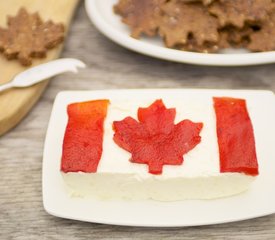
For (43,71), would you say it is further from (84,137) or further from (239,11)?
(239,11)

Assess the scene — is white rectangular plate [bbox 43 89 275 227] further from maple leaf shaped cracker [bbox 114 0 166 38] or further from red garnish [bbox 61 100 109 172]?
maple leaf shaped cracker [bbox 114 0 166 38]

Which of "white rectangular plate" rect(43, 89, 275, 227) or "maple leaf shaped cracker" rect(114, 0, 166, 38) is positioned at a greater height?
"maple leaf shaped cracker" rect(114, 0, 166, 38)

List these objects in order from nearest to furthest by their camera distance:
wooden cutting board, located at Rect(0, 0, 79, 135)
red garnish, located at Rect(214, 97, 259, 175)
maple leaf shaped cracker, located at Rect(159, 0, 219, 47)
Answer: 1. red garnish, located at Rect(214, 97, 259, 175)
2. wooden cutting board, located at Rect(0, 0, 79, 135)
3. maple leaf shaped cracker, located at Rect(159, 0, 219, 47)

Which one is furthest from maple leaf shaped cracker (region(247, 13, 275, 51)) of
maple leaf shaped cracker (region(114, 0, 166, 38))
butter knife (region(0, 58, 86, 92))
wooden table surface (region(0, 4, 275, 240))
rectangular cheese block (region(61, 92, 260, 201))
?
butter knife (region(0, 58, 86, 92))

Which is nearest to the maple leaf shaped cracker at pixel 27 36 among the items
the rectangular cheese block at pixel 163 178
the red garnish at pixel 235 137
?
the rectangular cheese block at pixel 163 178

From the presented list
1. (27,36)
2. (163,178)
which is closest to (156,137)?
(163,178)

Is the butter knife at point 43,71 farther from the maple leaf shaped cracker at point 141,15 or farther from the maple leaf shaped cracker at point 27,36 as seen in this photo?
the maple leaf shaped cracker at point 141,15

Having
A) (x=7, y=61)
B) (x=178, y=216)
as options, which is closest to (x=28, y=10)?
(x=7, y=61)
